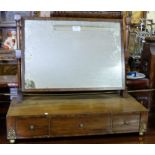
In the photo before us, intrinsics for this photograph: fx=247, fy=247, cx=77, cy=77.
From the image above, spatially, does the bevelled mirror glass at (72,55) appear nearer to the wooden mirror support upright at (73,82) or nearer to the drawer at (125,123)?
the wooden mirror support upright at (73,82)

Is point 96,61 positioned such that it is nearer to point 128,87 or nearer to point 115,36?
point 115,36

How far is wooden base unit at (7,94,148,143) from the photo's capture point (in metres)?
1.55

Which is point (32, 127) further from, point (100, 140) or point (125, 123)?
point (125, 123)

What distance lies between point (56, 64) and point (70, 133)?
0.49 metres

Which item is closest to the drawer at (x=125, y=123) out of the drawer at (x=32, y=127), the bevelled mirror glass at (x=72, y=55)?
the bevelled mirror glass at (x=72, y=55)

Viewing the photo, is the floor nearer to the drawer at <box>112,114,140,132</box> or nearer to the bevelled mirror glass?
the drawer at <box>112,114,140,132</box>

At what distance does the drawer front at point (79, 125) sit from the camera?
1574 millimetres

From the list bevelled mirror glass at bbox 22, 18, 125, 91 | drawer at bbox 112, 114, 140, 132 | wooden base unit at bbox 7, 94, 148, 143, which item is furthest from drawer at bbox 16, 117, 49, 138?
drawer at bbox 112, 114, 140, 132

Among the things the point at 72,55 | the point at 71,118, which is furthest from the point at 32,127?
the point at 72,55

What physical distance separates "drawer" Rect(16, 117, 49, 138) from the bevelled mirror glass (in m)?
0.27

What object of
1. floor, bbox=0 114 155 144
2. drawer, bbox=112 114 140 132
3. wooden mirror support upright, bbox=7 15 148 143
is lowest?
floor, bbox=0 114 155 144

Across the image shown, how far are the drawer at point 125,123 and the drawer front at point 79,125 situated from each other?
51 mm

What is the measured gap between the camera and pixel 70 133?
1.61m
